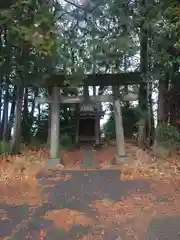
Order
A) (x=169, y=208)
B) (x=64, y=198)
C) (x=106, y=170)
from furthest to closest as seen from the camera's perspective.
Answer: (x=106, y=170) < (x=64, y=198) < (x=169, y=208)

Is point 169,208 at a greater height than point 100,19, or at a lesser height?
lesser

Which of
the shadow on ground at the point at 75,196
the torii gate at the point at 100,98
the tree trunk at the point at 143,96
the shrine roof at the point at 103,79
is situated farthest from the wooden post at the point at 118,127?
the tree trunk at the point at 143,96

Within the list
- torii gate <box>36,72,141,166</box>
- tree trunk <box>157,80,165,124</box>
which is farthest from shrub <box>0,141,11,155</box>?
tree trunk <box>157,80,165,124</box>

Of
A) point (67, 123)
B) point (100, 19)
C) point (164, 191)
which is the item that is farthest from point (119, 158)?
point (67, 123)

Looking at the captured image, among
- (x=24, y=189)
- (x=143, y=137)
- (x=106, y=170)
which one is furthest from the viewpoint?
(x=143, y=137)

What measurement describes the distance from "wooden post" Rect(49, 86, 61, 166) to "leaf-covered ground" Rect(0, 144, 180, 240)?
1.09 feet

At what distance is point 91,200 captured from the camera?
482 centimetres

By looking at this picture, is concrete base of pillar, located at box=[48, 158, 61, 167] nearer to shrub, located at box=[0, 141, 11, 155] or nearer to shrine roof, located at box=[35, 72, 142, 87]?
shrub, located at box=[0, 141, 11, 155]

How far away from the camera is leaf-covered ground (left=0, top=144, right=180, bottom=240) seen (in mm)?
3760

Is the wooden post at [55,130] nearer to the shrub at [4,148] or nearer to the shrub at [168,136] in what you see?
the shrub at [4,148]

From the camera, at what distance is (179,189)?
5156 mm

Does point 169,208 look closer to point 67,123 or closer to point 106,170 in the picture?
point 106,170

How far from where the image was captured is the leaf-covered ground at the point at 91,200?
3760mm

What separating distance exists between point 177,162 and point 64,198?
324 centimetres
